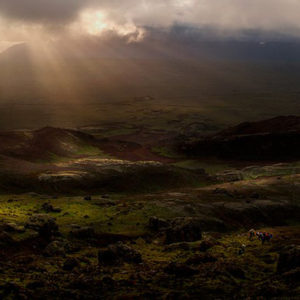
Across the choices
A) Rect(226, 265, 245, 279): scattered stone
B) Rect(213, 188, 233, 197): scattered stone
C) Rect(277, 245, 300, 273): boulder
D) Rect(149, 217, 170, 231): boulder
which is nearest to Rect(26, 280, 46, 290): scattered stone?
Rect(226, 265, 245, 279): scattered stone

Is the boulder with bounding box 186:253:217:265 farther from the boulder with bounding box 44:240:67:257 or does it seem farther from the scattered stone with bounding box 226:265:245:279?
the boulder with bounding box 44:240:67:257

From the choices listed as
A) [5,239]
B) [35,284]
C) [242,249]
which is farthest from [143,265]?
[5,239]

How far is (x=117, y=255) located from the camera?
123 ft

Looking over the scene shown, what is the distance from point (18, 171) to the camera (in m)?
91.4

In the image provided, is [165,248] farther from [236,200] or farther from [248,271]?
[236,200]

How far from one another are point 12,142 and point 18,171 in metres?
40.2

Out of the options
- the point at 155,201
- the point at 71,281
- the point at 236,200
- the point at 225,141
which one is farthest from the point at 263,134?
the point at 71,281

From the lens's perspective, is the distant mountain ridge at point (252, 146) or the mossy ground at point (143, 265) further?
the distant mountain ridge at point (252, 146)

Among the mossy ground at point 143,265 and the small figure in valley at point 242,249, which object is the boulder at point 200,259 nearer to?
the mossy ground at point 143,265

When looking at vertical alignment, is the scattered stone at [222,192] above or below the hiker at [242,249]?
above

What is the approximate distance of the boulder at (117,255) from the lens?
1449 inches

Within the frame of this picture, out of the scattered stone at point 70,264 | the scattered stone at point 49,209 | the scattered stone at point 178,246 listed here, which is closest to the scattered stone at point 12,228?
the scattered stone at point 70,264

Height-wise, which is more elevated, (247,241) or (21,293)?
(21,293)

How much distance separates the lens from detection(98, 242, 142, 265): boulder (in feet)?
121
